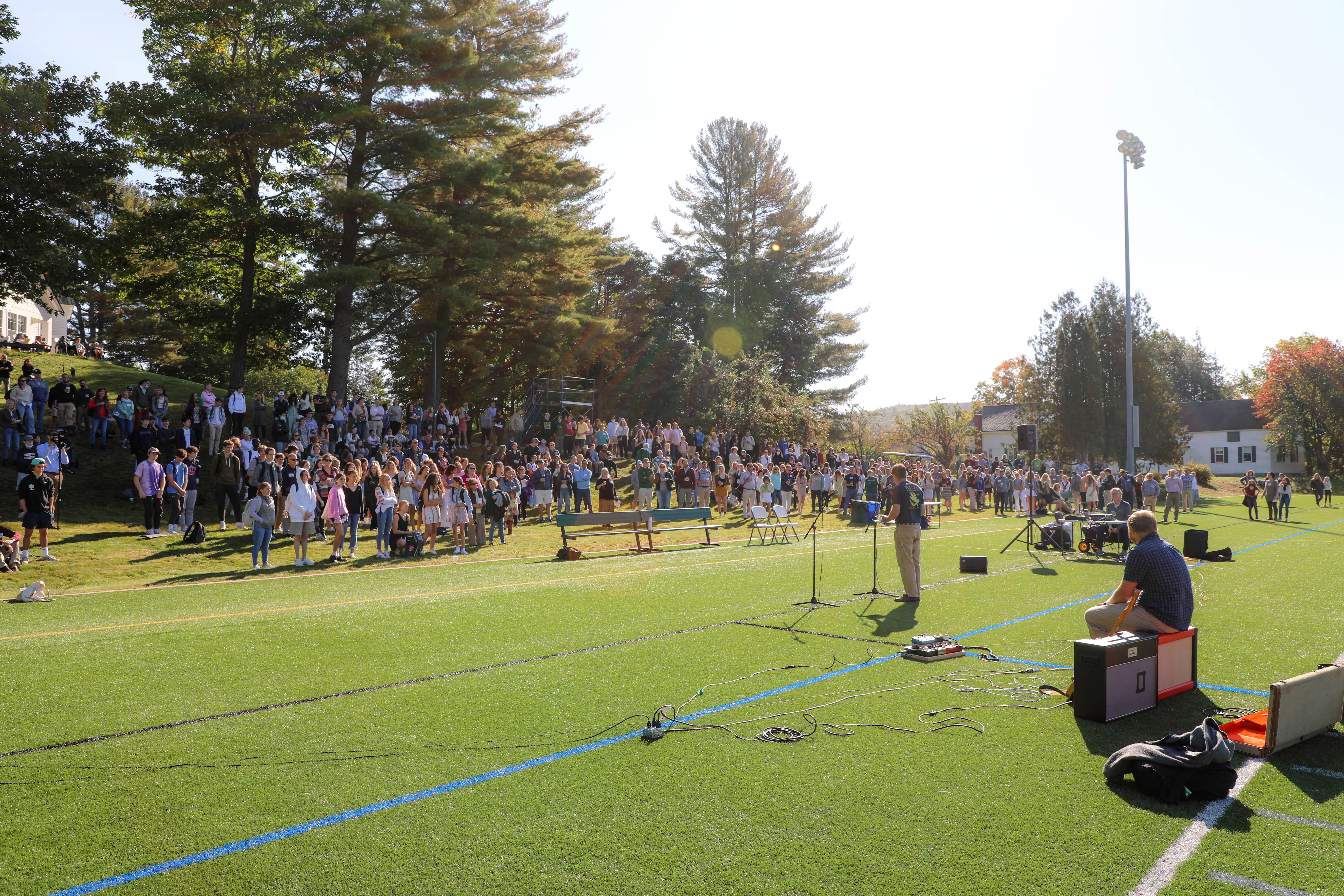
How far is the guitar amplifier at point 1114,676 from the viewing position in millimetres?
6062

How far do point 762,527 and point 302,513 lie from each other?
39.0 ft

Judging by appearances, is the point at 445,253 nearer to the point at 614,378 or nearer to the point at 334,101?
the point at 334,101

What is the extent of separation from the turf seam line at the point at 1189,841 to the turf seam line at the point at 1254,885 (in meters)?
0.16

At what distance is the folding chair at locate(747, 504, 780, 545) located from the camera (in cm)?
2173

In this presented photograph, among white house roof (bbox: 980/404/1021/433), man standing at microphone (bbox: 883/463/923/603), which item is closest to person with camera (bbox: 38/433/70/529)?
man standing at microphone (bbox: 883/463/923/603)

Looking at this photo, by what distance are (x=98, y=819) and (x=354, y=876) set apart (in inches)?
71.3

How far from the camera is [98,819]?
4.54 m

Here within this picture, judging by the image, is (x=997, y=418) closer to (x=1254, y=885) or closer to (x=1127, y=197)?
(x=1127, y=197)

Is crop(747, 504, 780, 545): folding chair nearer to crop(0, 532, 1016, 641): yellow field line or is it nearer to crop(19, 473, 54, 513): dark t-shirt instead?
crop(0, 532, 1016, 641): yellow field line

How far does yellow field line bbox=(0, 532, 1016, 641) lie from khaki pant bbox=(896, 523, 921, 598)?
5351mm

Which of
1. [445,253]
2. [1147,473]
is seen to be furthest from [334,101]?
[1147,473]

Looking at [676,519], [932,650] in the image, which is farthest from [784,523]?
[932,650]

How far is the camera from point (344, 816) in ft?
15.0

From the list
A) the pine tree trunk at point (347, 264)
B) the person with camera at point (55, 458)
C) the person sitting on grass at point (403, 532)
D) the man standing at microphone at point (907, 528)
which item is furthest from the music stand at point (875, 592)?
the pine tree trunk at point (347, 264)
